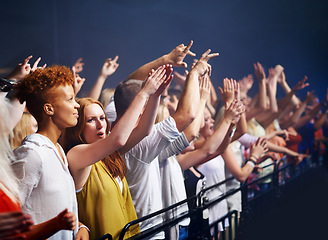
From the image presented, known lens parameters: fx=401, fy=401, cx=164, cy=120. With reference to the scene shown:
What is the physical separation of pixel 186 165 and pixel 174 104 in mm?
544

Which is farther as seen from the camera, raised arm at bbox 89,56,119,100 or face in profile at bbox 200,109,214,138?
face in profile at bbox 200,109,214,138

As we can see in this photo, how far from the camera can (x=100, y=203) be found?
198cm

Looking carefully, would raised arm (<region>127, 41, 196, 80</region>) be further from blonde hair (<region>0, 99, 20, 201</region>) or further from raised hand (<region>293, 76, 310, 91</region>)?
raised hand (<region>293, 76, 310, 91</region>)

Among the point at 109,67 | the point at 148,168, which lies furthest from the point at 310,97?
the point at 148,168

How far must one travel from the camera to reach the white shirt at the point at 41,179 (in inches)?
59.7

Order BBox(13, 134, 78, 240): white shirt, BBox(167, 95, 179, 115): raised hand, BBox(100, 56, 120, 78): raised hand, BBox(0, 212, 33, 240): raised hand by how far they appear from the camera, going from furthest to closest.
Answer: BBox(167, 95, 179, 115): raised hand
BBox(100, 56, 120, 78): raised hand
BBox(13, 134, 78, 240): white shirt
BBox(0, 212, 33, 240): raised hand

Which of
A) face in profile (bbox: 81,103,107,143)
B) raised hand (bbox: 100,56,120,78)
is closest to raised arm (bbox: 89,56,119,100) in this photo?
raised hand (bbox: 100,56,120,78)

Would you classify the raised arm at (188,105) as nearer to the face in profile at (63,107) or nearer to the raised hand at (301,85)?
the face in profile at (63,107)

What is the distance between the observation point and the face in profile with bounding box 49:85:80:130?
1.70 m

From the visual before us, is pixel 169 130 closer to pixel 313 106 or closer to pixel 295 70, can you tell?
pixel 295 70

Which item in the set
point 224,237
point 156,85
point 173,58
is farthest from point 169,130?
point 224,237

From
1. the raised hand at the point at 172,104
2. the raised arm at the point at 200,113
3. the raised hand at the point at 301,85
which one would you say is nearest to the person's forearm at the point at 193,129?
the raised arm at the point at 200,113

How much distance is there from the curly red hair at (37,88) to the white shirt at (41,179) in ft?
0.50

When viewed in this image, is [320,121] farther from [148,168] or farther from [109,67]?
[148,168]
